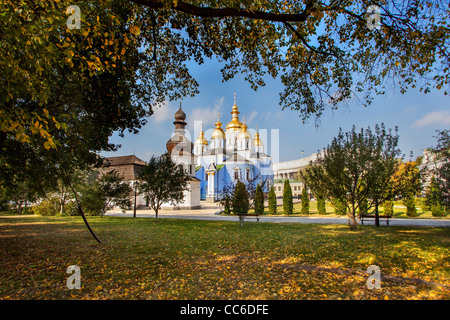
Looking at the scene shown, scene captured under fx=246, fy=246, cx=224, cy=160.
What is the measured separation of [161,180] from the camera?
16.4 metres

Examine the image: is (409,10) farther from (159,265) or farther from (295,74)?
(159,265)

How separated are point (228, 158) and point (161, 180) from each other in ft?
115

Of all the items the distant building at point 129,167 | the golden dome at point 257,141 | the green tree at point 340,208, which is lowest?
the green tree at point 340,208

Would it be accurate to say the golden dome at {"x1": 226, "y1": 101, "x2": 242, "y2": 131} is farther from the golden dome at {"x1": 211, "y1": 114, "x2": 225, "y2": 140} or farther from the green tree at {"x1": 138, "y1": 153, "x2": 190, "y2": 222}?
the green tree at {"x1": 138, "y1": 153, "x2": 190, "y2": 222}

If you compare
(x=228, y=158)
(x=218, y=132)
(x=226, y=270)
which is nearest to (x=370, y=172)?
(x=226, y=270)

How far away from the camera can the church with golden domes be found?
49094mm

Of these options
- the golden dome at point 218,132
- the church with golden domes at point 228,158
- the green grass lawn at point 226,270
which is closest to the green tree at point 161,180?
the green grass lawn at point 226,270

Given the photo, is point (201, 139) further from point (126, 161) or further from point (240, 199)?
point (240, 199)

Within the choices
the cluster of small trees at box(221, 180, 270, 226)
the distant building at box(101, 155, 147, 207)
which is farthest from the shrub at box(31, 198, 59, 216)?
the cluster of small trees at box(221, 180, 270, 226)

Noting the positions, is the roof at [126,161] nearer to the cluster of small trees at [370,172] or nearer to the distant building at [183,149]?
the distant building at [183,149]

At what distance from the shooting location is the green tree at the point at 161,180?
1664cm

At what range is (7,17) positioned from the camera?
10.4 ft

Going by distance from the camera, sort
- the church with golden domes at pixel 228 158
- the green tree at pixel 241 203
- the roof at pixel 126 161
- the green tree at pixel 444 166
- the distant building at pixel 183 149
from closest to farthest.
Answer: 1. the green tree at pixel 444 166
2. the green tree at pixel 241 203
3. the distant building at pixel 183 149
4. the roof at pixel 126 161
5. the church with golden domes at pixel 228 158

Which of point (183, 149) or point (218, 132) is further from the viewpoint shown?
point (218, 132)
